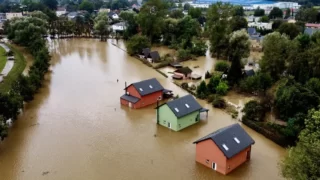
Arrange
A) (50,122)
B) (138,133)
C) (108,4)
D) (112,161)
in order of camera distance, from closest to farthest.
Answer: (112,161) → (138,133) → (50,122) → (108,4)

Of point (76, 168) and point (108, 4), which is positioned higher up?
point (108, 4)

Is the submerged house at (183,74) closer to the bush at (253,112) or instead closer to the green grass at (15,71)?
the bush at (253,112)

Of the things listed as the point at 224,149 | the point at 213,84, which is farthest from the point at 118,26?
the point at 224,149

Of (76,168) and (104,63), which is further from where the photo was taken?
(104,63)

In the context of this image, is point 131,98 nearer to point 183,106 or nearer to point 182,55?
point 183,106

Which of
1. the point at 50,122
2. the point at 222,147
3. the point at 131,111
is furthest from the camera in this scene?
the point at 131,111

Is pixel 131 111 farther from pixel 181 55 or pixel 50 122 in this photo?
pixel 181 55

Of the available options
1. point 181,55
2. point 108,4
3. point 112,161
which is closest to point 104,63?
point 181,55

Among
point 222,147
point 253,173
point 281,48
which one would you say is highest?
point 281,48
